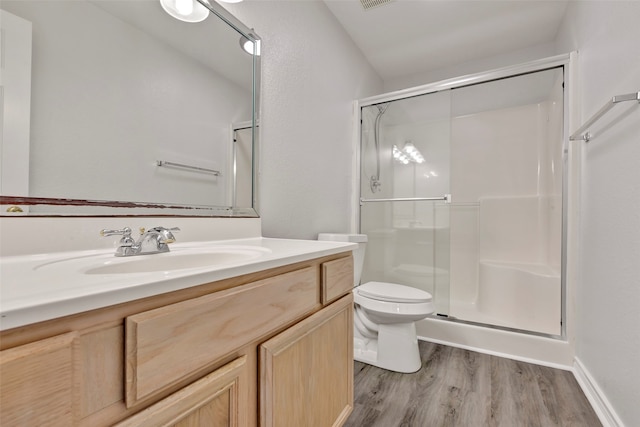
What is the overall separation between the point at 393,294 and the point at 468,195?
160 cm

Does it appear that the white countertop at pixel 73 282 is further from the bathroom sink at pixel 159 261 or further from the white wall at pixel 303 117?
the white wall at pixel 303 117

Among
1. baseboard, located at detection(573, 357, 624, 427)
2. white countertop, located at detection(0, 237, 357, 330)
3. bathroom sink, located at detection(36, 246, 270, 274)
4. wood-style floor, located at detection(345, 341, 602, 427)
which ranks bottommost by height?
wood-style floor, located at detection(345, 341, 602, 427)

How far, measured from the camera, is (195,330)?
0.50 m

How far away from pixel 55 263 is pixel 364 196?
2.07 metres

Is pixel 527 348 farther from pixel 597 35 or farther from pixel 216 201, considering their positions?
pixel 216 201

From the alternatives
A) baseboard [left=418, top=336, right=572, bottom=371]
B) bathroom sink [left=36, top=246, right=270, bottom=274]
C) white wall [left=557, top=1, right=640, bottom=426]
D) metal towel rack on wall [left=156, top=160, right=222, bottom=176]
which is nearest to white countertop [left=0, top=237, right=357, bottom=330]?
A: bathroom sink [left=36, top=246, right=270, bottom=274]

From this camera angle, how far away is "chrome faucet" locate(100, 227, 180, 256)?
2.52 feet

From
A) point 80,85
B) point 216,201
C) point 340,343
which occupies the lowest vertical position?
point 340,343

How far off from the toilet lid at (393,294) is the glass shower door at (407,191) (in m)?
0.54

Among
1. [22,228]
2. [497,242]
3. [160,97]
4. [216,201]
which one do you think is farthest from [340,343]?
[497,242]

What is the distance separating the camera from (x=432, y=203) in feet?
7.55

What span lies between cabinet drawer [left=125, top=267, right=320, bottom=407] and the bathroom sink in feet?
0.27

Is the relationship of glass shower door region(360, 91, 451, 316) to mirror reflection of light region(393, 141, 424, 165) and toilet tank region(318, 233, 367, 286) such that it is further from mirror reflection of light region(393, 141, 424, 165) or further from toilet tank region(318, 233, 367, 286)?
toilet tank region(318, 233, 367, 286)

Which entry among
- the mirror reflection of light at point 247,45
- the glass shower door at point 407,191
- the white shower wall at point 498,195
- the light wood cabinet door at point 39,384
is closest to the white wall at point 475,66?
the white shower wall at point 498,195
